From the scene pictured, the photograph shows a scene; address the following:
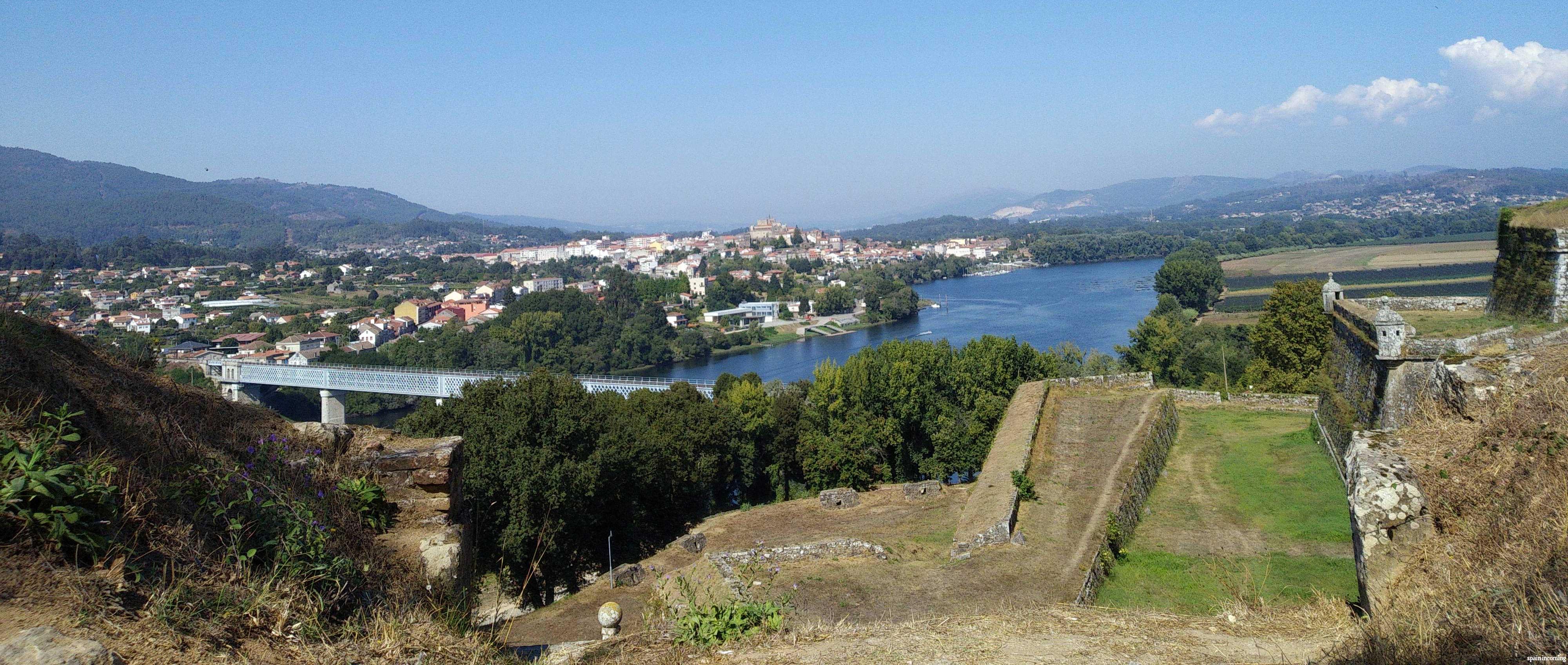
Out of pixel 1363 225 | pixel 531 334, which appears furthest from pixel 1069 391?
pixel 1363 225

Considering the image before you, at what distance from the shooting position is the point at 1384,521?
13.6 ft

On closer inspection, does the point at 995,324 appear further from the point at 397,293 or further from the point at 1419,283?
the point at 397,293

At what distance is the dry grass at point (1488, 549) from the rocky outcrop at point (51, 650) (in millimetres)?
4207

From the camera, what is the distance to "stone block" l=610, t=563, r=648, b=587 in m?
12.0

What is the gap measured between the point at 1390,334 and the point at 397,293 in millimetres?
89396

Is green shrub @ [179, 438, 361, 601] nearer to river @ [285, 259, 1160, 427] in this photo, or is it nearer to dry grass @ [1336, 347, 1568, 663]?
dry grass @ [1336, 347, 1568, 663]

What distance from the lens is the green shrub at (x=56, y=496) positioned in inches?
103

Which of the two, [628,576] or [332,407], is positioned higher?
[628,576]

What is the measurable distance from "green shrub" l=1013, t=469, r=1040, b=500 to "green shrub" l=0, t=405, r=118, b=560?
968 cm

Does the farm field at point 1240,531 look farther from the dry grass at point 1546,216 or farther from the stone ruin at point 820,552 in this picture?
the dry grass at point 1546,216

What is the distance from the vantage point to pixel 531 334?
53906mm

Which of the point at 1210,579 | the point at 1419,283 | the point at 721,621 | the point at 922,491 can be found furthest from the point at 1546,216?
the point at 1419,283

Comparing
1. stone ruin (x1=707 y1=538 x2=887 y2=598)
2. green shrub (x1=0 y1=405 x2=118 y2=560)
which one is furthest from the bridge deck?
green shrub (x1=0 y1=405 x2=118 y2=560)

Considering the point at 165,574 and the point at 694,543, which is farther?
the point at 694,543
